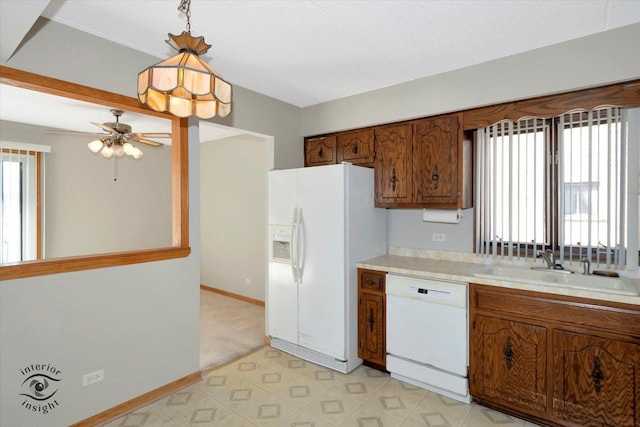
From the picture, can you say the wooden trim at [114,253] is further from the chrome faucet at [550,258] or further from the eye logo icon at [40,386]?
the chrome faucet at [550,258]

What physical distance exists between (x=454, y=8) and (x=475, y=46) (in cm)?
57

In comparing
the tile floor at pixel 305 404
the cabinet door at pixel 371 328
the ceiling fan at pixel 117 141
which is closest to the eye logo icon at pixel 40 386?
the tile floor at pixel 305 404

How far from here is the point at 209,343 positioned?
142 inches

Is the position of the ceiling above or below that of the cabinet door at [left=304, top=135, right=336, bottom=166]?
above

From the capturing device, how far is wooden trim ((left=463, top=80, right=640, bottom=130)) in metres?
2.21

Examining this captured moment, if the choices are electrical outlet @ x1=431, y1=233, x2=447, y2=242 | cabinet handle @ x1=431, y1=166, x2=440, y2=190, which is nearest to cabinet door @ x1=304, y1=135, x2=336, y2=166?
cabinet handle @ x1=431, y1=166, x2=440, y2=190

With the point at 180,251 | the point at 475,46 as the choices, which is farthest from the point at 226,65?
the point at 475,46

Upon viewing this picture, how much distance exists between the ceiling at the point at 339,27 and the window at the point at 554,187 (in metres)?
0.67

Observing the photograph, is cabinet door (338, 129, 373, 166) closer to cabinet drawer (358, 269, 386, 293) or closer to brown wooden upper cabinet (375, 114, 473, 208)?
brown wooden upper cabinet (375, 114, 473, 208)

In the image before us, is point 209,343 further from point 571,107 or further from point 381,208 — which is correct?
point 571,107

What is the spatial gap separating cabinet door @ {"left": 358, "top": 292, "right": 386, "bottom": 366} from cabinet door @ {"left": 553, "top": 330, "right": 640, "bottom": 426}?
1.24 m

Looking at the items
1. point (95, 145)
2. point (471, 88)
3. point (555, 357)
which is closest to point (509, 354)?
point (555, 357)

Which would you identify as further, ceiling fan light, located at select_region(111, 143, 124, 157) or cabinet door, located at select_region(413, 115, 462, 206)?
ceiling fan light, located at select_region(111, 143, 124, 157)

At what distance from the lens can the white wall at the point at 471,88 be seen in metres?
2.17
